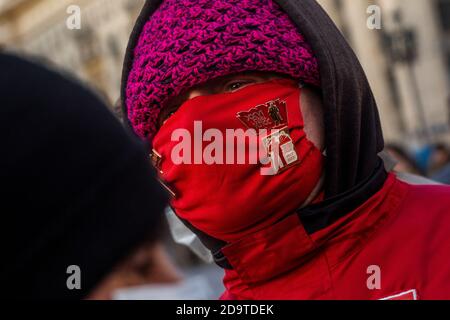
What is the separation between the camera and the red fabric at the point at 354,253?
5.21ft

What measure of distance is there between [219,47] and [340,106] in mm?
262

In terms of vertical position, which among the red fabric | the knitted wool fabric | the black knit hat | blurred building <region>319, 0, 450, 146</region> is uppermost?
blurred building <region>319, 0, 450, 146</region>

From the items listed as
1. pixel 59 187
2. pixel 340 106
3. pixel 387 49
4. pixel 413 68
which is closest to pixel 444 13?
pixel 413 68

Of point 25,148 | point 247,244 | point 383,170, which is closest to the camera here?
point 25,148

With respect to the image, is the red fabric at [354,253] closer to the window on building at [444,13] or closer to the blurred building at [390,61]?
the blurred building at [390,61]

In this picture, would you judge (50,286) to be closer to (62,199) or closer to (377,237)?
(62,199)

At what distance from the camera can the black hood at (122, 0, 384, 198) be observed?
1646 mm

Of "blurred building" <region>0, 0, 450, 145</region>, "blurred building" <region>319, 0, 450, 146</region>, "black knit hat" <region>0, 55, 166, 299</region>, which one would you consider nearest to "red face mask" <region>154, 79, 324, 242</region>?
"black knit hat" <region>0, 55, 166, 299</region>

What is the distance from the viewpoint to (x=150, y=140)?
1.79 m

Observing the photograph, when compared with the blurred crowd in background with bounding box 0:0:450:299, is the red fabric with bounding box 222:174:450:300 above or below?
below

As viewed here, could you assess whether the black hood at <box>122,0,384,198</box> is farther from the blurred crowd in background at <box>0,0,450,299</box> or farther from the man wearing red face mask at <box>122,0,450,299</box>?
the blurred crowd in background at <box>0,0,450,299</box>

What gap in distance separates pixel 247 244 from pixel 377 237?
0.83ft

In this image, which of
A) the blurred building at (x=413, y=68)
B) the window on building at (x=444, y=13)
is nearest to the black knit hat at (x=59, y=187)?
the blurred building at (x=413, y=68)
